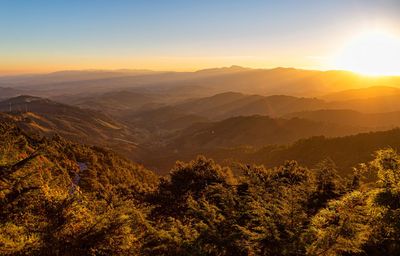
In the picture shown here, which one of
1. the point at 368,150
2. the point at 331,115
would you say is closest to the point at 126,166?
the point at 368,150

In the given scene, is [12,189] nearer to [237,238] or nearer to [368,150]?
[237,238]

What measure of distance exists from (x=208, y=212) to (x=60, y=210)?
651 cm

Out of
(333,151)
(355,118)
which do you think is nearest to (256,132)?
(355,118)

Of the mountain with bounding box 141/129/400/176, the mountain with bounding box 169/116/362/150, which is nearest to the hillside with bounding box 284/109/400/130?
the mountain with bounding box 169/116/362/150

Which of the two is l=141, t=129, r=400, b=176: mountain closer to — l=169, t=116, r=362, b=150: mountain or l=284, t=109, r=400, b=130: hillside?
l=169, t=116, r=362, b=150: mountain

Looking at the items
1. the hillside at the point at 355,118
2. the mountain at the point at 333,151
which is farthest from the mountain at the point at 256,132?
the mountain at the point at 333,151

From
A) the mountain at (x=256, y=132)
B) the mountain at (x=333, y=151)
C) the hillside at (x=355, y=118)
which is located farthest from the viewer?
the hillside at (x=355, y=118)

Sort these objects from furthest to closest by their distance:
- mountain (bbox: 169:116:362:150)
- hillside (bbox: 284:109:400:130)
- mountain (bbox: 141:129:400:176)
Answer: hillside (bbox: 284:109:400:130), mountain (bbox: 169:116:362:150), mountain (bbox: 141:129:400:176)

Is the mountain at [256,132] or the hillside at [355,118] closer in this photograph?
the mountain at [256,132]

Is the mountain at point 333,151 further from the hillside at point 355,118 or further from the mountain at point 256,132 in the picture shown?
the hillside at point 355,118

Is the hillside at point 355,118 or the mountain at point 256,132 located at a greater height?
the hillside at point 355,118

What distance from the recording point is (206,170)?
4119 centimetres

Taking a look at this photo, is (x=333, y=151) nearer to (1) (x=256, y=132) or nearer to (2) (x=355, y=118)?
(1) (x=256, y=132)

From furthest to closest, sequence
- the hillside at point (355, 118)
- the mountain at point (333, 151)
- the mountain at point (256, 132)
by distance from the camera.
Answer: the hillside at point (355, 118), the mountain at point (256, 132), the mountain at point (333, 151)
